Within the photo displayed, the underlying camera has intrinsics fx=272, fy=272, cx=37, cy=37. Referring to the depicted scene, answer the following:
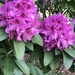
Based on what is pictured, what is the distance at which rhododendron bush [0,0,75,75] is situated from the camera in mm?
1577

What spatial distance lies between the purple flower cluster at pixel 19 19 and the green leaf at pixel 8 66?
0.22m

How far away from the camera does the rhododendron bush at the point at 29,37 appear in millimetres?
1577

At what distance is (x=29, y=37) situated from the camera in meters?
1.62

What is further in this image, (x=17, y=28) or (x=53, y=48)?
(x=53, y=48)

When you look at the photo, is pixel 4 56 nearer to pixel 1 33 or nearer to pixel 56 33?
pixel 1 33

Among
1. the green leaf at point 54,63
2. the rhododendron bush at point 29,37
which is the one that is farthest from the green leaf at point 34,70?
the green leaf at point 54,63

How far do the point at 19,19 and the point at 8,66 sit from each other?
0.35 m

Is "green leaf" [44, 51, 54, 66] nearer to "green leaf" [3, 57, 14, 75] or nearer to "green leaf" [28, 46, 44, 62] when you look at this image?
"green leaf" [28, 46, 44, 62]

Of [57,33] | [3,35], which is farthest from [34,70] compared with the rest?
[3,35]

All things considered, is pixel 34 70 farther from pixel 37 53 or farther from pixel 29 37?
pixel 29 37

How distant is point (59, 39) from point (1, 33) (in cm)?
39

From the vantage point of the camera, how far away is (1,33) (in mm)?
1584

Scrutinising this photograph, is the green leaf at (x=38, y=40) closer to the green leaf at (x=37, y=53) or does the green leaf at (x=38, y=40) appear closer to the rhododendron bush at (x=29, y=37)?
the rhododendron bush at (x=29, y=37)

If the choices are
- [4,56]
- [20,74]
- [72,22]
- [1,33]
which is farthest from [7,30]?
[72,22]
